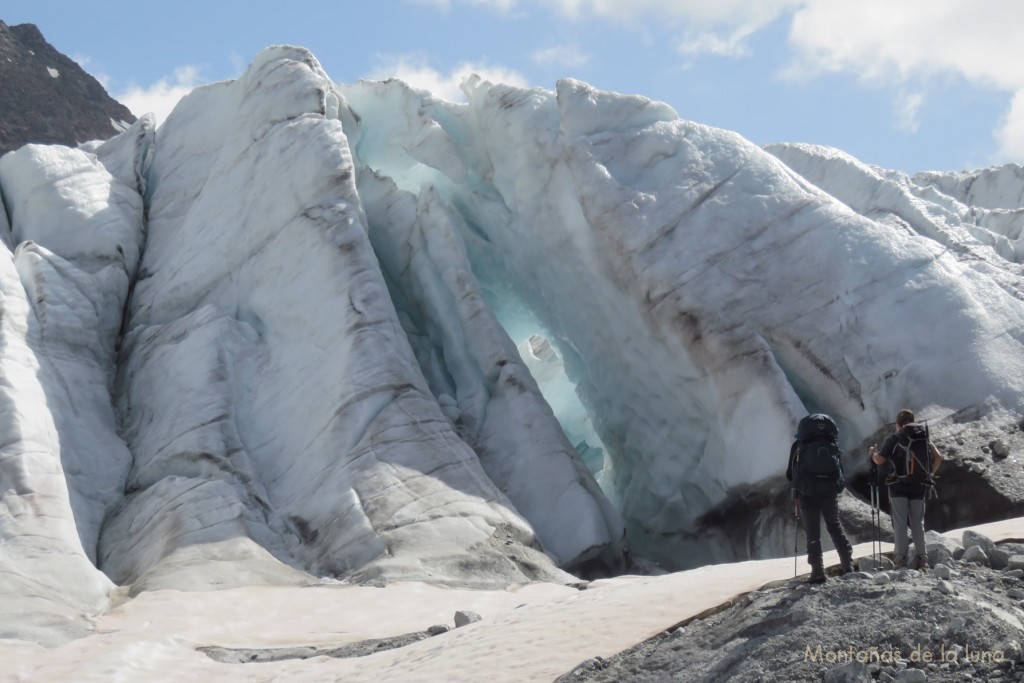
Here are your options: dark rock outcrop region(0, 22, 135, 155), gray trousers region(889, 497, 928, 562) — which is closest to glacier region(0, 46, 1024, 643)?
gray trousers region(889, 497, 928, 562)

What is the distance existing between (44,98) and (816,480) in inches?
1684

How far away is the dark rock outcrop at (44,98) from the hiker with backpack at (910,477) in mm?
38731

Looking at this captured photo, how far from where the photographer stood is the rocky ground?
7.62 metres

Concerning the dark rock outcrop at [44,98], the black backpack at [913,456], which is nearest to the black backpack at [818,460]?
the black backpack at [913,456]

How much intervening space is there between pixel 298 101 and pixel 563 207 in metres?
5.60

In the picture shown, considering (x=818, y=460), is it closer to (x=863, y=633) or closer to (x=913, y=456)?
(x=913, y=456)

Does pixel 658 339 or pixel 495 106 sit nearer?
pixel 658 339

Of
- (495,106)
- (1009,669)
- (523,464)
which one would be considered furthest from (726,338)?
(1009,669)

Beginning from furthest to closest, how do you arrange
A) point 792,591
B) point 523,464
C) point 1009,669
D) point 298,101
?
point 298,101 → point 523,464 → point 792,591 → point 1009,669

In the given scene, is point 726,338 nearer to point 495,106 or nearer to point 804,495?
point 495,106

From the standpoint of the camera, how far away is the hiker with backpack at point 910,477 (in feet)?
30.7

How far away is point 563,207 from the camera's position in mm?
21812

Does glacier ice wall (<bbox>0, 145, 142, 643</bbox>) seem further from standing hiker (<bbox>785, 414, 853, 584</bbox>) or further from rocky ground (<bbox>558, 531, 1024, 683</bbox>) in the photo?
standing hiker (<bbox>785, 414, 853, 584</bbox>)

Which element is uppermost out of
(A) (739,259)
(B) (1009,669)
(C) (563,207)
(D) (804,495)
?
(C) (563,207)
